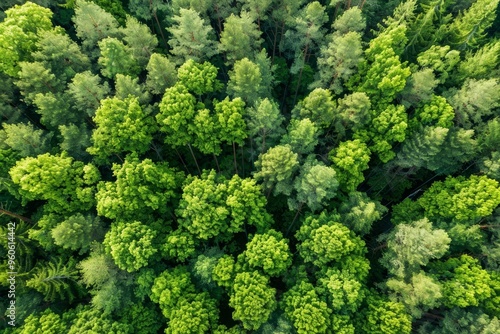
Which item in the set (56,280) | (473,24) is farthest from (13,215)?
(473,24)

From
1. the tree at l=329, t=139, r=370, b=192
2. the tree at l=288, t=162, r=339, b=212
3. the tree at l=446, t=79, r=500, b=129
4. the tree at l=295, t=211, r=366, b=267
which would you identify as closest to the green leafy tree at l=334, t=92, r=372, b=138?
the tree at l=329, t=139, r=370, b=192

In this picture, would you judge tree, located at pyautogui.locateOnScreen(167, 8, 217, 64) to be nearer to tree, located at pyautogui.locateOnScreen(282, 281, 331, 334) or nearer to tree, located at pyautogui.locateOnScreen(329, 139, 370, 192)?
tree, located at pyautogui.locateOnScreen(329, 139, 370, 192)

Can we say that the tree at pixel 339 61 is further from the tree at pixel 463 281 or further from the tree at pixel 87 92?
the tree at pixel 87 92

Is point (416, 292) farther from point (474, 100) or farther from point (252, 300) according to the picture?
point (474, 100)

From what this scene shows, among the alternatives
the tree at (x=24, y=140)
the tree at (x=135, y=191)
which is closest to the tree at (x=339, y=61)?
the tree at (x=135, y=191)

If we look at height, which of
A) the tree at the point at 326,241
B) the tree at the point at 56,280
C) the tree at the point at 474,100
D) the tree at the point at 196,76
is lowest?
the tree at the point at 326,241

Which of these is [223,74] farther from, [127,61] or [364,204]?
[364,204]
